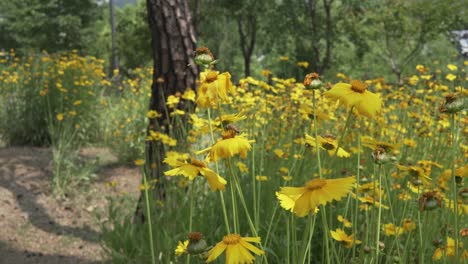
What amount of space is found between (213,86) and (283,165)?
166cm

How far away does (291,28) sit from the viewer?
17875 millimetres

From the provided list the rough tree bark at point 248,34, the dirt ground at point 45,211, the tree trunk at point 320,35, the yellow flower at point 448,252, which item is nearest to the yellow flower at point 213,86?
the yellow flower at point 448,252

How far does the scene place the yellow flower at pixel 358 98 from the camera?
36.7 inches

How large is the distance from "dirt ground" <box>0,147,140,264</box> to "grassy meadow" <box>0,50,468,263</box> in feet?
0.65

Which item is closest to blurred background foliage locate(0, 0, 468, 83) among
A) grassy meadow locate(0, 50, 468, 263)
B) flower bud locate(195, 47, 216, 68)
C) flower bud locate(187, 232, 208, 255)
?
grassy meadow locate(0, 50, 468, 263)

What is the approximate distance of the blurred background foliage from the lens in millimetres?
16141

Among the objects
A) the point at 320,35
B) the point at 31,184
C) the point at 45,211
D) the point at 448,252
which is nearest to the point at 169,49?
the point at 45,211

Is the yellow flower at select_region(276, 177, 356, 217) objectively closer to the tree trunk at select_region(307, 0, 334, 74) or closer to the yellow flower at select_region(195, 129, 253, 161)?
the yellow flower at select_region(195, 129, 253, 161)

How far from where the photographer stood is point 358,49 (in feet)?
63.8

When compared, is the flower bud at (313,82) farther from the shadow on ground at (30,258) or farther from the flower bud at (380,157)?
the shadow on ground at (30,258)

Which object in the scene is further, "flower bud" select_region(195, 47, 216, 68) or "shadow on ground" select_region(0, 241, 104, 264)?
"shadow on ground" select_region(0, 241, 104, 264)

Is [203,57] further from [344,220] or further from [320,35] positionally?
[320,35]

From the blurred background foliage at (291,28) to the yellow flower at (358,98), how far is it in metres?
8.69

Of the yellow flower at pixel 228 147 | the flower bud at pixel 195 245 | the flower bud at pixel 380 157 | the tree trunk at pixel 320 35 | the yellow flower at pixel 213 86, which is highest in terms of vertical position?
the tree trunk at pixel 320 35
